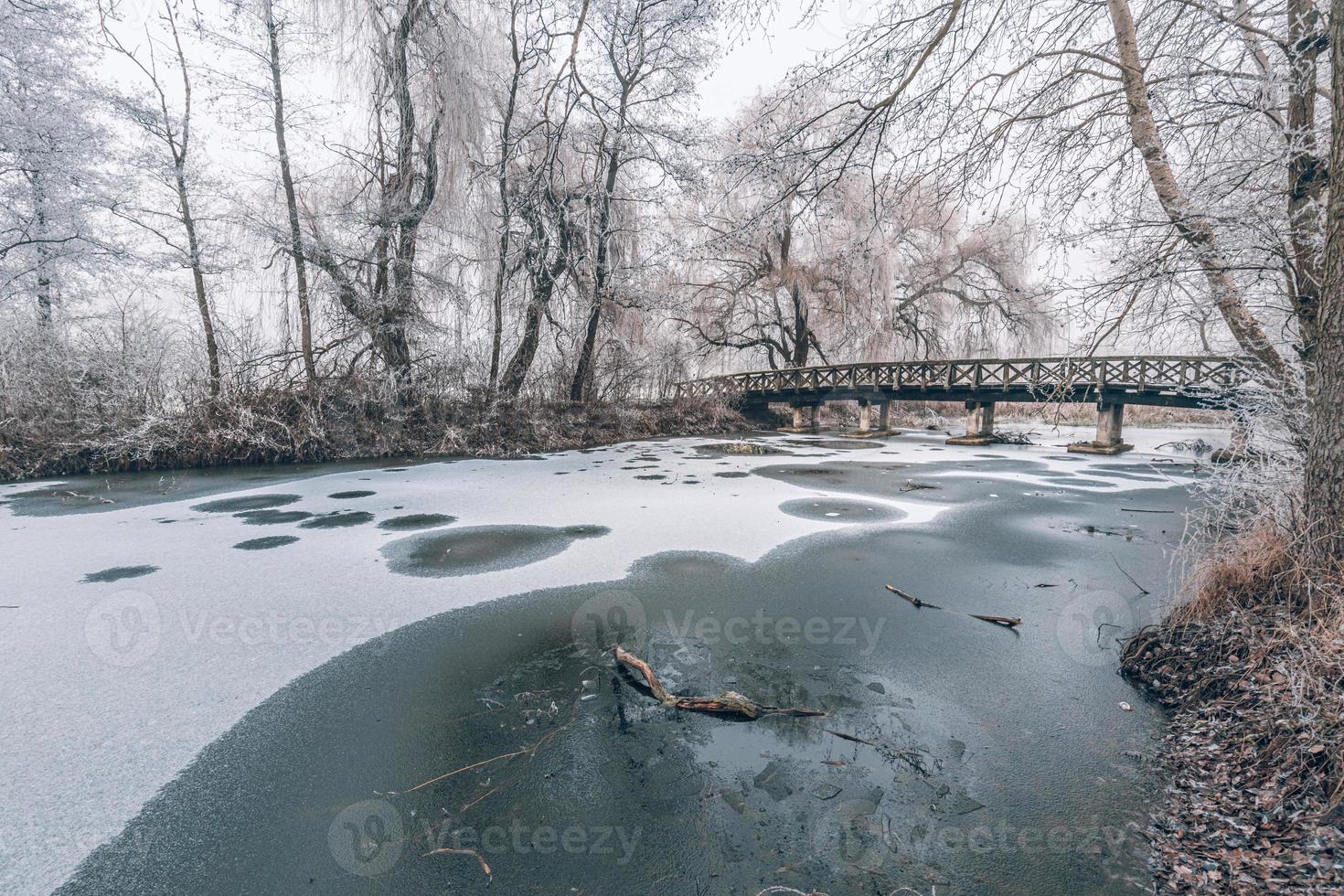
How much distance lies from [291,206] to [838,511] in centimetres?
1119

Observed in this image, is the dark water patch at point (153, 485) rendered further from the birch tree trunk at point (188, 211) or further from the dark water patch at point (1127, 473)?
the dark water patch at point (1127, 473)

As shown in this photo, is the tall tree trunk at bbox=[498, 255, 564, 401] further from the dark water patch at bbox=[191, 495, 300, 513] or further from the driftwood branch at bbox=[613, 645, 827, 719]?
the driftwood branch at bbox=[613, 645, 827, 719]

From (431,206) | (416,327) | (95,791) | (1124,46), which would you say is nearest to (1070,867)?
(95,791)

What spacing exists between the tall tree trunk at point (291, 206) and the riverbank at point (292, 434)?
3.21ft

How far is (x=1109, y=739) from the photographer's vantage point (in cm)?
222

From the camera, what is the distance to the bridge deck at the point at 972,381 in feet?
40.5

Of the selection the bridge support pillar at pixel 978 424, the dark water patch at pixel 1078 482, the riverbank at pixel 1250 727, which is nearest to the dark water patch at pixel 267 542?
the riverbank at pixel 1250 727

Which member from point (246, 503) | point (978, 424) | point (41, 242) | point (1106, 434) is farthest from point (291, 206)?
point (1106, 434)

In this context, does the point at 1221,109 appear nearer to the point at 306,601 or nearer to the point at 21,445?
the point at 306,601

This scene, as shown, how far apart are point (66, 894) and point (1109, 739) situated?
Result: 3.51 meters

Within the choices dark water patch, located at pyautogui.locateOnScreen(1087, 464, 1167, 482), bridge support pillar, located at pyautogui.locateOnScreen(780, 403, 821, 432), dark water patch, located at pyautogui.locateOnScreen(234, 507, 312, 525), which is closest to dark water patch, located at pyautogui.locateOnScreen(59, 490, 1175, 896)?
dark water patch, located at pyautogui.locateOnScreen(234, 507, 312, 525)

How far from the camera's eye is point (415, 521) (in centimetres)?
555

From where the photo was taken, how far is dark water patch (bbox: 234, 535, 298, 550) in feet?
14.9

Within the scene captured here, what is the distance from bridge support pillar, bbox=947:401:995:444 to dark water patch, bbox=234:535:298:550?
566 inches
